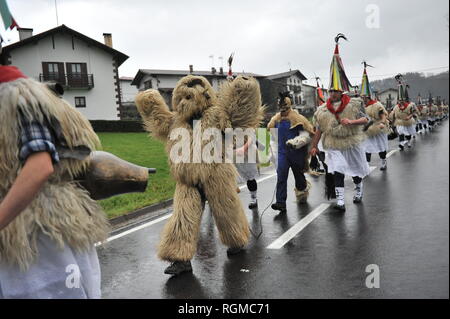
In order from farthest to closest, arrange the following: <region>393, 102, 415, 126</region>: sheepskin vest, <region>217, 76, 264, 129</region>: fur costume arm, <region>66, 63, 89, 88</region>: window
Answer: <region>66, 63, 89, 88</region>: window → <region>393, 102, 415, 126</region>: sheepskin vest → <region>217, 76, 264, 129</region>: fur costume arm

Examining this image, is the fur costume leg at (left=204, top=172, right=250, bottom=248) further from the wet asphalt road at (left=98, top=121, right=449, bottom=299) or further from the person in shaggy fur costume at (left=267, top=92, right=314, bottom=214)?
the person in shaggy fur costume at (left=267, top=92, right=314, bottom=214)

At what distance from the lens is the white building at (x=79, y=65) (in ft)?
116

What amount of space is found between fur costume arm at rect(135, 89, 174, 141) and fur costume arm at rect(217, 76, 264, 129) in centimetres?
63

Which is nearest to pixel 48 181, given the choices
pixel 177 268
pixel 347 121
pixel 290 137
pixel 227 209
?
pixel 177 268

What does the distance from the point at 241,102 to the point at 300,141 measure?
3.07 meters

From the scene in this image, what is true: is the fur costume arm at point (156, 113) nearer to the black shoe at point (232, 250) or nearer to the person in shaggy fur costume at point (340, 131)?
the black shoe at point (232, 250)

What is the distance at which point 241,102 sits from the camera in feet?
14.0

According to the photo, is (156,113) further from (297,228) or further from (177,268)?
(297,228)

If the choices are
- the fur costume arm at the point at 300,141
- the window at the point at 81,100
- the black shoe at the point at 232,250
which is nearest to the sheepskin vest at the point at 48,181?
the black shoe at the point at 232,250

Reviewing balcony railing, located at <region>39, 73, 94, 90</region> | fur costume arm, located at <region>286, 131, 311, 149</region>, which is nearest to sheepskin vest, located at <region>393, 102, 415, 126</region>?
fur costume arm, located at <region>286, 131, 311, 149</region>

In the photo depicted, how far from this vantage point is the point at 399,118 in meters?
16.7

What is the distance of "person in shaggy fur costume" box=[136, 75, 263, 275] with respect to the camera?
4270 millimetres

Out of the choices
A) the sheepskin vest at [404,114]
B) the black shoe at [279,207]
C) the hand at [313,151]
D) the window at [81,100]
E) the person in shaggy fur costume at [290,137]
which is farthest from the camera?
the window at [81,100]
